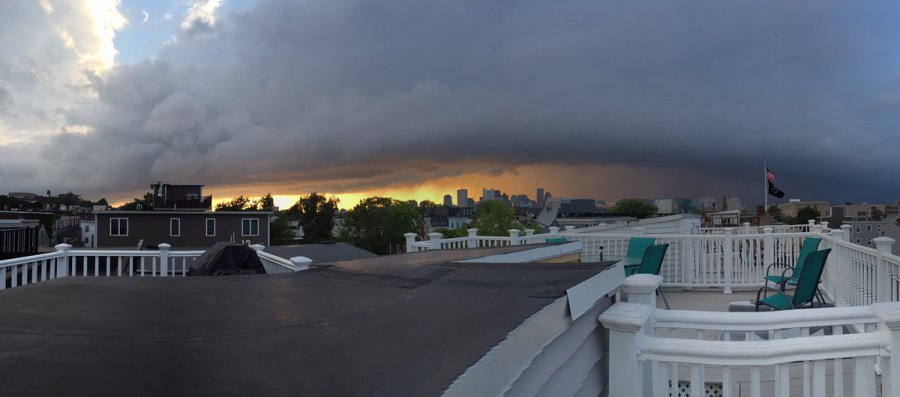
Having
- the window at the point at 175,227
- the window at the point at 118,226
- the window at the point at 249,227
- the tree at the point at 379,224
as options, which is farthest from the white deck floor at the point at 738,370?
Answer: the tree at the point at 379,224

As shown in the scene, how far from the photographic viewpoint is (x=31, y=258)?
20.3 ft

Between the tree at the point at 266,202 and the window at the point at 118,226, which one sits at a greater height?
the tree at the point at 266,202

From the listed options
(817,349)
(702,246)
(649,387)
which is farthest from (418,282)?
(702,246)

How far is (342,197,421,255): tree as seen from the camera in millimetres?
65312

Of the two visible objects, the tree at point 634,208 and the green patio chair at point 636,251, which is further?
the tree at point 634,208

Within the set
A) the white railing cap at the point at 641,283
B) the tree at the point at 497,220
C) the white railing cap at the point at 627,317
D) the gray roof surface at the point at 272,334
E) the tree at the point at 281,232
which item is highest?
the white railing cap at the point at 641,283

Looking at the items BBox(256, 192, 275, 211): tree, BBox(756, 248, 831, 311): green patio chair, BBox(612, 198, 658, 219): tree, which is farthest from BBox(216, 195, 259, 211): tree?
BBox(756, 248, 831, 311): green patio chair

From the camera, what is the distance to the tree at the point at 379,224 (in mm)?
65312

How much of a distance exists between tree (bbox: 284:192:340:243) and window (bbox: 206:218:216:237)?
32.5m

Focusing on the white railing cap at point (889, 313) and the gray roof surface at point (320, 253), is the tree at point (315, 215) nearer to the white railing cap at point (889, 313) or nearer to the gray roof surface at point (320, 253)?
the gray roof surface at point (320, 253)

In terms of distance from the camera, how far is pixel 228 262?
21.5 ft

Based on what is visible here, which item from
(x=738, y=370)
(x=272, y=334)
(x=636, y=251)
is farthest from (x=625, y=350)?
(x=636, y=251)

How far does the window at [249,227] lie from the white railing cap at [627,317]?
121 ft

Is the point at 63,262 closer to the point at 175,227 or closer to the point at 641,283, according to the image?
the point at 641,283
